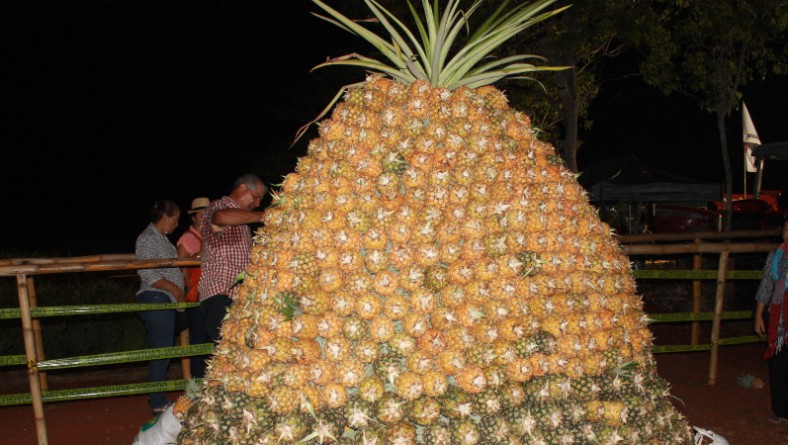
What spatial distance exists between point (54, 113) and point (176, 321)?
1933 centimetres

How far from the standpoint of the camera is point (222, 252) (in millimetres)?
5078

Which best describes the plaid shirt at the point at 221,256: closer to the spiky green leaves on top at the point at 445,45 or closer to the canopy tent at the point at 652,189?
the spiky green leaves on top at the point at 445,45

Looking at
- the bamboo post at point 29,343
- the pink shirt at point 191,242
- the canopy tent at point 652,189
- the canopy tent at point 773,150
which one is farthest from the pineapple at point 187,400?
the canopy tent at point 652,189

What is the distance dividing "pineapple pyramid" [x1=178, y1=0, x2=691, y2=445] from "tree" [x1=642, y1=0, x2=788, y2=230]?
458 inches

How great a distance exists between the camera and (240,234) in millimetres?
5160

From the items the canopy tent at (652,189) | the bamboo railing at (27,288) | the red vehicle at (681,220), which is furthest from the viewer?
the red vehicle at (681,220)

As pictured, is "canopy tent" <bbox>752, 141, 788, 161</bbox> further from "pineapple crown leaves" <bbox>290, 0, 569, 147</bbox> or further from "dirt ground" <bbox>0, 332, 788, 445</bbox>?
"pineapple crown leaves" <bbox>290, 0, 569, 147</bbox>

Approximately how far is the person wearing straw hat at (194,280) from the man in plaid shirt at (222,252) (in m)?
0.72

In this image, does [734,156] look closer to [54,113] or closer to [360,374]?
[54,113]

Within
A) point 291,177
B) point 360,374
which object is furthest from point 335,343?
point 291,177

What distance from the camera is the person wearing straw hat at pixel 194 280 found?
19.6 ft

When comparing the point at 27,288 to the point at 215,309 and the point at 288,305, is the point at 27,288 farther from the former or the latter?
the point at 288,305

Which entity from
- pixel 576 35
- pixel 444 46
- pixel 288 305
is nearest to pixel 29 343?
pixel 288 305

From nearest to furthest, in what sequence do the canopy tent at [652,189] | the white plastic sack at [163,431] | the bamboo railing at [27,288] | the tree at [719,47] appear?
the white plastic sack at [163,431] → the bamboo railing at [27,288] → the tree at [719,47] → the canopy tent at [652,189]
